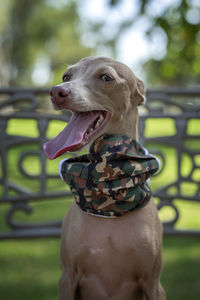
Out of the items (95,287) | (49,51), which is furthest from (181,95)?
(49,51)

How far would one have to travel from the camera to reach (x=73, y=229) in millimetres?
1483

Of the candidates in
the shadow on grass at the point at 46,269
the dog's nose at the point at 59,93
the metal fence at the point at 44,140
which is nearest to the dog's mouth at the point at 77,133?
the dog's nose at the point at 59,93

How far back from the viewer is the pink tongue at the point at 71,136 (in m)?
1.29

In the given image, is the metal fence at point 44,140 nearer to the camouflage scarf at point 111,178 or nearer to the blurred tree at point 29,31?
the camouflage scarf at point 111,178

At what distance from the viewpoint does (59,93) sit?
1.31 m

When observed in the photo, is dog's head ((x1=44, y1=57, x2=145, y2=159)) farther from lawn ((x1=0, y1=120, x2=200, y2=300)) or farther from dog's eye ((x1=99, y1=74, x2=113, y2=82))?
lawn ((x1=0, y1=120, x2=200, y2=300))

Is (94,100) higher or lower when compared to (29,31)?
lower

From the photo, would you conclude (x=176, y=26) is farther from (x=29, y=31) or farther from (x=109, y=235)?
(x=29, y=31)

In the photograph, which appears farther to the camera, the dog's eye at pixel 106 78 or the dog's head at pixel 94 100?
the dog's eye at pixel 106 78

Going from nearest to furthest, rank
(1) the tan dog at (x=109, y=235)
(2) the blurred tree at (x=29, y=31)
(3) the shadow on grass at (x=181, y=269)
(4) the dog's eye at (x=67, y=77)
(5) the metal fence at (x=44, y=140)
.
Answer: (1) the tan dog at (x=109, y=235), (4) the dog's eye at (x=67, y=77), (3) the shadow on grass at (x=181, y=269), (5) the metal fence at (x=44, y=140), (2) the blurred tree at (x=29, y=31)

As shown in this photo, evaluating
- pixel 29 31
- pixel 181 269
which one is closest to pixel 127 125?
pixel 181 269

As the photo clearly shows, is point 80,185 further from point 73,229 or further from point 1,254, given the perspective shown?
point 1,254

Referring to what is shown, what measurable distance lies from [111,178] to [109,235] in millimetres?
238

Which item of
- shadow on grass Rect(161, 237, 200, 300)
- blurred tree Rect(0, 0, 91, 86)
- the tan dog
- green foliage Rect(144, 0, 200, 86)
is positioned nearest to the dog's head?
the tan dog
